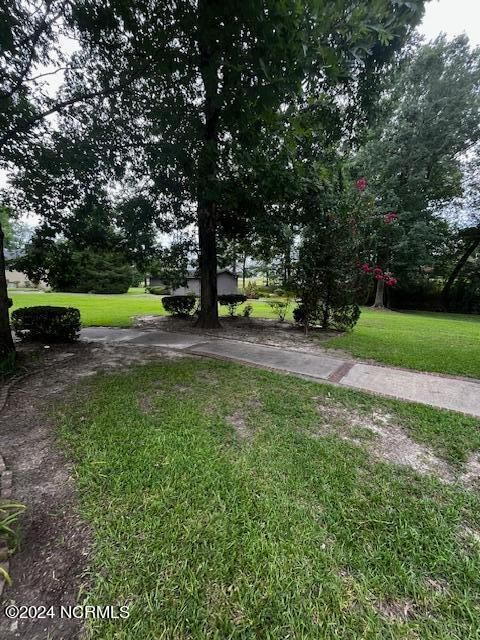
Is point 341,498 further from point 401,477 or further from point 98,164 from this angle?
point 98,164

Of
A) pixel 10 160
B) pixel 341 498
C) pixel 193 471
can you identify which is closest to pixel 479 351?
pixel 341 498

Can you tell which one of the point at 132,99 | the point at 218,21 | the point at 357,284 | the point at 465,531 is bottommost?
the point at 465,531

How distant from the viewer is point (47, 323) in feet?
20.1

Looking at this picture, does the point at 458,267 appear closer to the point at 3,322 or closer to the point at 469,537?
the point at 469,537

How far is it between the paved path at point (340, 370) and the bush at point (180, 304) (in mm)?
3668

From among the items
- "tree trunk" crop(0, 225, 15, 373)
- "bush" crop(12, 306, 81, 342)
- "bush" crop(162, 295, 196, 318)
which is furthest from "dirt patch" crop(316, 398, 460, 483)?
"bush" crop(162, 295, 196, 318)

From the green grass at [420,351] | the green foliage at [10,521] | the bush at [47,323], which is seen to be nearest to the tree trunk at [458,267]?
the green grass at [420,351]

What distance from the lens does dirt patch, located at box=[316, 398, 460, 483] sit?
2330 mm

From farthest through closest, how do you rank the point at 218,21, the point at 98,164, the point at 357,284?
1. the point at 357,284
2. the point at 98,164
3. the point at 218,21

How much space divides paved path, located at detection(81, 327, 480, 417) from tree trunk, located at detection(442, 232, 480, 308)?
2226 cm

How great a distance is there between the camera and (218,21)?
2.50 m

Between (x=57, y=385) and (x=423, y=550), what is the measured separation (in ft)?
14.1

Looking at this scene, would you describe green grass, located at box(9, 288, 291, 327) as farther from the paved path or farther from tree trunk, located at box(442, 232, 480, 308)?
tree trunk, located at box(442, 232, 480, 308)

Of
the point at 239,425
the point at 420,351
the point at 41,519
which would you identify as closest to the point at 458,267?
the point at 420,351
